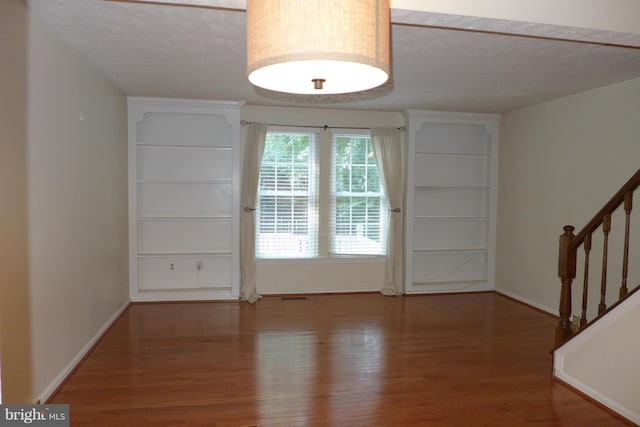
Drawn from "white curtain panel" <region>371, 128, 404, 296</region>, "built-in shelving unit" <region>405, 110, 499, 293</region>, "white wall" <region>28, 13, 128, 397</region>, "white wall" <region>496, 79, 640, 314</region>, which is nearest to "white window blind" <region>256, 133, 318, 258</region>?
"white curtain panel" <region>371, 128, 404, 296</region>

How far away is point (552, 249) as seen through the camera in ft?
15.7

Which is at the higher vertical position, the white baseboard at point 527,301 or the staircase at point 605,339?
the staircase at point 605,339

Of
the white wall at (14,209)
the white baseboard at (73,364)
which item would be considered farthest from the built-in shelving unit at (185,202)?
the white wall at (14,209)

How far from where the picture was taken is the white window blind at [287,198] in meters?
5.41

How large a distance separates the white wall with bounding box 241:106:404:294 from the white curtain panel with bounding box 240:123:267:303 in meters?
0.16

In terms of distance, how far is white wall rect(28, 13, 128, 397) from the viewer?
2615 millimetres

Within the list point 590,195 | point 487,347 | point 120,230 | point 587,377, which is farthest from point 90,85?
point 590,195

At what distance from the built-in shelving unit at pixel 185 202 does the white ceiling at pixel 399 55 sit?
0.43 metres

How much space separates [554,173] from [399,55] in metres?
2.55

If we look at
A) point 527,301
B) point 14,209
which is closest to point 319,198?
point 527,301

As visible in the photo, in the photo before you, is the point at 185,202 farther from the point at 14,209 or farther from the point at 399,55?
the point at 399,55

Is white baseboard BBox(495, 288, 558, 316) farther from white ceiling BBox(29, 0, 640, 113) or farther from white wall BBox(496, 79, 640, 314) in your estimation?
white ceiling BBox(29, 0, 640, 113)

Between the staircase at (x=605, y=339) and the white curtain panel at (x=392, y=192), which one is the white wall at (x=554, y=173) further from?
the white curtain panel at (x=392, y=192)

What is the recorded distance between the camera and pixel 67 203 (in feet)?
10.1
